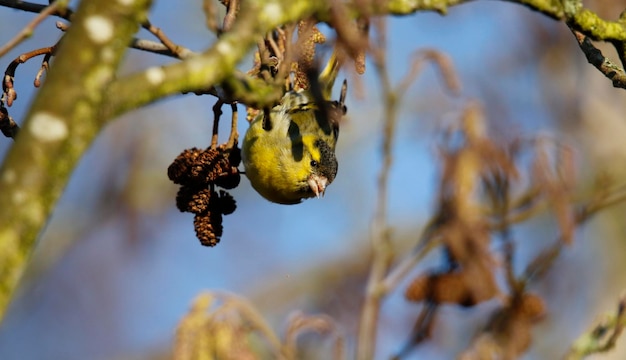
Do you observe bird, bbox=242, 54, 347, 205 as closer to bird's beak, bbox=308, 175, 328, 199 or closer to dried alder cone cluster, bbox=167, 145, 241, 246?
bird's beak, bbox=308, 175, 328, 199

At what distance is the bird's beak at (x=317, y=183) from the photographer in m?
3.80

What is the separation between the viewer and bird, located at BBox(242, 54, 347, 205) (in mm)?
3740

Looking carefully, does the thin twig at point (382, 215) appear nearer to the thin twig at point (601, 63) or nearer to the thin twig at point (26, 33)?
the thin twig at point (601, 63)

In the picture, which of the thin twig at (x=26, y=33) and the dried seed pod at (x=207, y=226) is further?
the dried seed pod at (x=207, y=226)

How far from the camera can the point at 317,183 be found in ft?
12.5

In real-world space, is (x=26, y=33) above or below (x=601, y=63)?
below

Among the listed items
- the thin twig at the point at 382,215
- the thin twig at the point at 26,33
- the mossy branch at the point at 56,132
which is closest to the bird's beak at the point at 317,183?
the thin twig at the point at 382,215

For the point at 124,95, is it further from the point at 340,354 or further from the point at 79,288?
the point at 79,288

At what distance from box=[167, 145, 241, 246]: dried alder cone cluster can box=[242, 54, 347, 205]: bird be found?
3.43ft

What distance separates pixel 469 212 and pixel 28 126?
7.85 feet

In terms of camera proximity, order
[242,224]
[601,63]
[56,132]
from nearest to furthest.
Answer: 1. [56,132]
2. [601,63]
3. [242,224]

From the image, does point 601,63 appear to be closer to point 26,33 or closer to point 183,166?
point 183,166

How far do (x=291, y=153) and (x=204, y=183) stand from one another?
130 cm

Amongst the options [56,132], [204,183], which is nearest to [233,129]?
[204,183]
